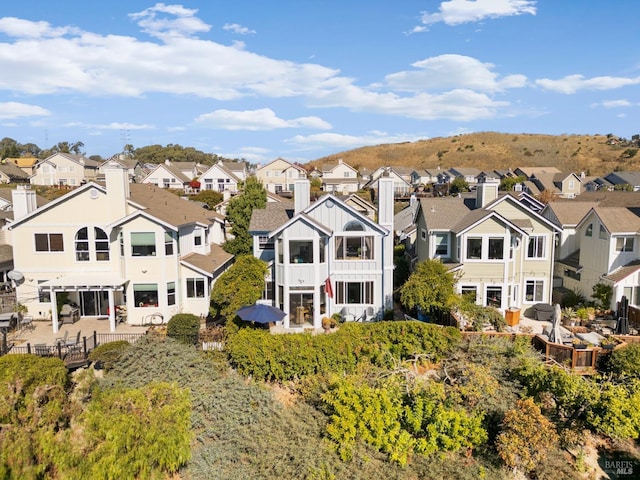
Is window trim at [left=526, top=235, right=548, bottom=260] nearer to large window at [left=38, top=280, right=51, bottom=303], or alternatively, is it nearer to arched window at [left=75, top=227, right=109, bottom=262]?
arched window at [left=75, top=227, right=109, bottom=262]

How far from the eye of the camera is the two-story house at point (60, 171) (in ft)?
275

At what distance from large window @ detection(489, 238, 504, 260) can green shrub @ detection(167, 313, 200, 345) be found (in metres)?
16.6

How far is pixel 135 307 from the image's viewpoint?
24500 mm

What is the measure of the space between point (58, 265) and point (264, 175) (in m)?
59.7

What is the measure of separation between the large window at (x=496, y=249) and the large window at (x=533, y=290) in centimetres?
266

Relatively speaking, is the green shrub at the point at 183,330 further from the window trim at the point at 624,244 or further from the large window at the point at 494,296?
the window trim at the point at 624,244

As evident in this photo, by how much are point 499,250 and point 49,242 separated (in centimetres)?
2549

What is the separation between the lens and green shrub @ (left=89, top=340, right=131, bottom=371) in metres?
19.2

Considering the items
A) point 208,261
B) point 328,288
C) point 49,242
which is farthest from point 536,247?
point 49,242

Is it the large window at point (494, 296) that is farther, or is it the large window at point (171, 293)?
the large window at point (494, 296)

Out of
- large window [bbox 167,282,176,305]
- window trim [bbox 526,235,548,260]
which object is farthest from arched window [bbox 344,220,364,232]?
large window [bbox 167,282,176,305]

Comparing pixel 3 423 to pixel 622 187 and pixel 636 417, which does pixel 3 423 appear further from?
pixel 622 187

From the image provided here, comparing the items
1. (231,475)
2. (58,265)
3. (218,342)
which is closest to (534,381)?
(231,475)

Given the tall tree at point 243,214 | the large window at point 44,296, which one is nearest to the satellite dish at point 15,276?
the large window at point 44,296
